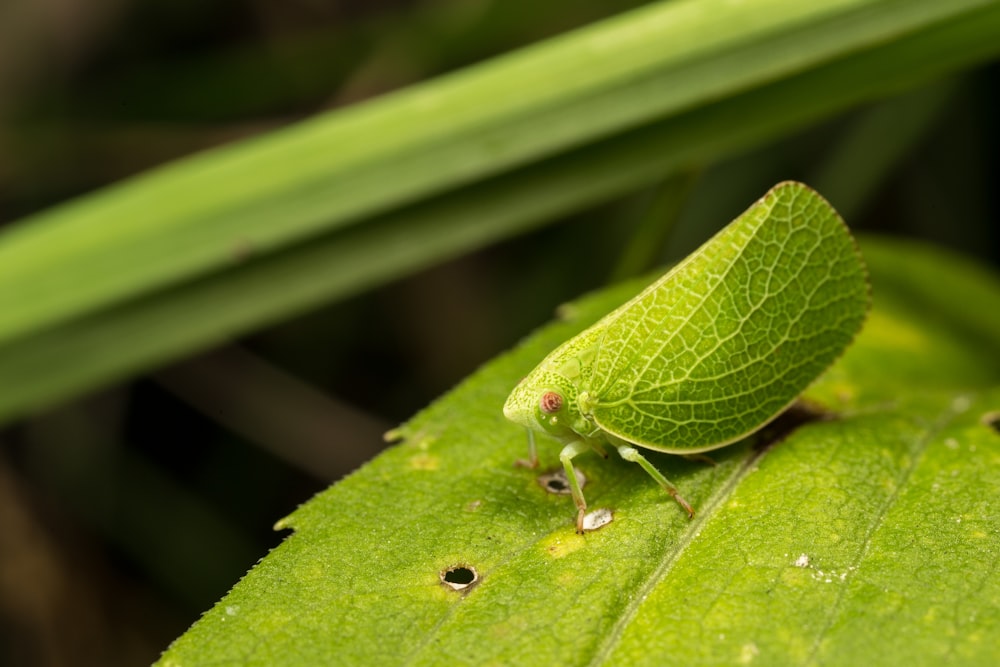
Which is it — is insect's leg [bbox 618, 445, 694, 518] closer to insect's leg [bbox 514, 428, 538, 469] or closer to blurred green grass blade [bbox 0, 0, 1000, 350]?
insect's leg [bbox 514, 428, 538, 469]

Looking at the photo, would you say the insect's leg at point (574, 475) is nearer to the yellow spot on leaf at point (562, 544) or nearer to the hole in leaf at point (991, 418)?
the yellow spot on leaf at point (562, 544)

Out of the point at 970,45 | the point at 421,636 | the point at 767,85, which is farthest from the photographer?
the point at 767,85

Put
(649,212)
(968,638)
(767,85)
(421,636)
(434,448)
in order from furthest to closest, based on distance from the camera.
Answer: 1. (649,212)
2. (767,85)
3. (434,448)
4. (421,636)
5. (968,638)

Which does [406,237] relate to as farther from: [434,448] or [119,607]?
[119,607]

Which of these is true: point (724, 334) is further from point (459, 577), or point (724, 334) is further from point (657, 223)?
point (657, 223)

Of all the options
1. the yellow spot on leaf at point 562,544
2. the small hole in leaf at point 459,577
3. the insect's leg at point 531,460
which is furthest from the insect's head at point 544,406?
the small hole in leaf at point 459,577

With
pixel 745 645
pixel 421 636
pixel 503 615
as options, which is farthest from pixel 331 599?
pixel 745 645

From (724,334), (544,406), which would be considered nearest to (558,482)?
(544,406)
